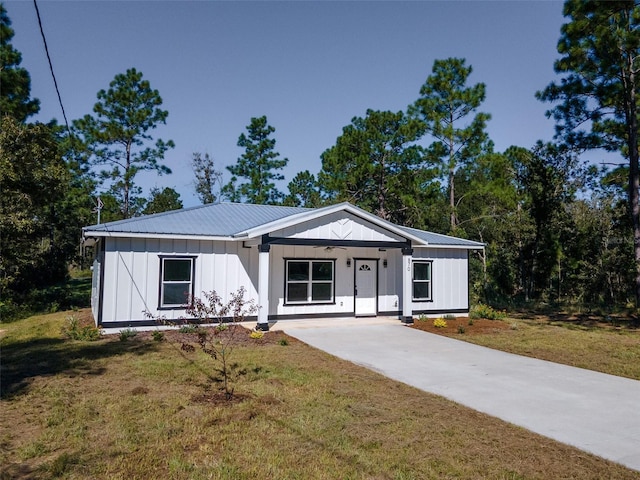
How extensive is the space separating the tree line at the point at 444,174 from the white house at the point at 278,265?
5390 millimetres

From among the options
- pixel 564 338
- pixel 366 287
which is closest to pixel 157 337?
pixel 366 287

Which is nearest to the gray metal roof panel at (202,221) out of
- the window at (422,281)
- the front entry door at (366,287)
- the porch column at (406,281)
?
the front entry door at (366,287)

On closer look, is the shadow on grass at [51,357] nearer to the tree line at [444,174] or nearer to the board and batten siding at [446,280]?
the tree line at [444,174]

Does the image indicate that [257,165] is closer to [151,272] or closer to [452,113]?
[452,113]

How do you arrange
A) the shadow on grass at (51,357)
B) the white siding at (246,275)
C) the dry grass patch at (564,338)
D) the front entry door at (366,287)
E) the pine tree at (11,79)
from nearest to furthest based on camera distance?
the shadow on grass at (51,357)
the dry grass patch at (564,338)
the white siding at (246,275)
the front entry door at (366,287)
the pine tree at (11,79)

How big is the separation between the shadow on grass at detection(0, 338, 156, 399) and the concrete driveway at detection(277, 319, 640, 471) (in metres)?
4.46

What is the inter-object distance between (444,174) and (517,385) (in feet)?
69.5

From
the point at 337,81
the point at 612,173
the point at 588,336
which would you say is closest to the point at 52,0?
the point at 337,81

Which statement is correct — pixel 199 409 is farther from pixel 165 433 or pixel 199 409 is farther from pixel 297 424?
pixel 297 424

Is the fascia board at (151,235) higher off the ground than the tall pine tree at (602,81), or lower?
lower

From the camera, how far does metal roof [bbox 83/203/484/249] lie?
40.1 feet

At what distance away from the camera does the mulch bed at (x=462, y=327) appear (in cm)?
1263

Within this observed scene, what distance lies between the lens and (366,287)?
50.3ft

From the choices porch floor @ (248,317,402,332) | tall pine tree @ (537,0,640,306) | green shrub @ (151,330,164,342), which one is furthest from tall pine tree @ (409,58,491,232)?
green shrub @ (151,330,164,342)
